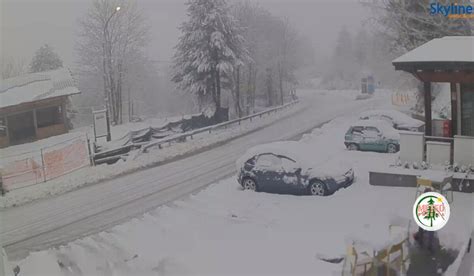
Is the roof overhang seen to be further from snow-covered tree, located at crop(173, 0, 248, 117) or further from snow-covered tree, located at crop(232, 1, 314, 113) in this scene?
snow-covered tree, located at crop(173, 0, 248, 117)

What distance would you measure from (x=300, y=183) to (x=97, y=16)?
90.1 inches

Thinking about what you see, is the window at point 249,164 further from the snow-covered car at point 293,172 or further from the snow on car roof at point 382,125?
the snow on car roof at point 382,125

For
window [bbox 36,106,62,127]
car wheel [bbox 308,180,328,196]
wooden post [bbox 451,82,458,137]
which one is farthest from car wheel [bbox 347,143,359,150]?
window [bbox 36,106,62,127]

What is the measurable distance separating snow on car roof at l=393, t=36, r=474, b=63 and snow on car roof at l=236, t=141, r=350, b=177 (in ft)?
3.51

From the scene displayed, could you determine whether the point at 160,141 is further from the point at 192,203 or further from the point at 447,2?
the point at 447,2

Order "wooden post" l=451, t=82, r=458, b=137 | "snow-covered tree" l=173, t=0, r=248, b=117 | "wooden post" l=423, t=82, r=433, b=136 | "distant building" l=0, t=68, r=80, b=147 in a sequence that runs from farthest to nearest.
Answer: "wooden post" l=451, t=82, r=458, b=137, "wooden post" l=423, t=82, r=433, b=136, "snow-covered tree" l=173, t=0, r=248, b=117, "distant building" l=0, t=68, r=80, b=147


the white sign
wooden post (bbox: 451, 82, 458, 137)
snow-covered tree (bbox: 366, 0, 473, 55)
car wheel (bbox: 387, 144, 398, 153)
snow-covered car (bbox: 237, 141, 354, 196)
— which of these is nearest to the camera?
the white sign

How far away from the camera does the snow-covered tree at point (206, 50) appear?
4.53 metres

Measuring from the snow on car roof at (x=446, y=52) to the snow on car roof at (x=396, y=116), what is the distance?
453 millimetres

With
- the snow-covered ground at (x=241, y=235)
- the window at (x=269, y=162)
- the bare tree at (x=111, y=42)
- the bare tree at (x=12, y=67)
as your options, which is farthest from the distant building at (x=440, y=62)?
the bare tree at (x=12, y=67)

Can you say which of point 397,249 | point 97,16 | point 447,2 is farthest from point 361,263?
point 97,16

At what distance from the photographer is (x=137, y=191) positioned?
4.47 m

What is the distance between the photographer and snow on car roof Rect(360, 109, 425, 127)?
4.91m

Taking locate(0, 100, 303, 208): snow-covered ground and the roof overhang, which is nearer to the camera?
locate(0, 100, 303, 208): snow-covered ground
